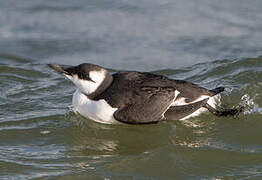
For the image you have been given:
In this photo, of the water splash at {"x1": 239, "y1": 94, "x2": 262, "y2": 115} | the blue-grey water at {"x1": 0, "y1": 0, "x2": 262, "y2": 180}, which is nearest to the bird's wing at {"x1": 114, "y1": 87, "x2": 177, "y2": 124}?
the blue-grey water at {"x1": 0, "y1": 0, "x2": 262, "y2": 180}

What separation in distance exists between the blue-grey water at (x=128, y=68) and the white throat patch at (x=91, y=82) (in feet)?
1.65

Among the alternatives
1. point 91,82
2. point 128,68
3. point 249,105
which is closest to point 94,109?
point 91,82

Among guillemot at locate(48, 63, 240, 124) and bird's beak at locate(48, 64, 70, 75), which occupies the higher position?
bird's beak at locate(48, 64, 70, 75)

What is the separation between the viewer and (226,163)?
6.41 m

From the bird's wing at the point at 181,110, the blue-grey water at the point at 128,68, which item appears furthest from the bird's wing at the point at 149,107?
the blue-grey water at the point at 128,68

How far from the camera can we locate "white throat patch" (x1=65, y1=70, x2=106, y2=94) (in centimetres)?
732

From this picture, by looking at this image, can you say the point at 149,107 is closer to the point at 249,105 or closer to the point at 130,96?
the point at 130,96

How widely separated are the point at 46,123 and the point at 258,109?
112 inches

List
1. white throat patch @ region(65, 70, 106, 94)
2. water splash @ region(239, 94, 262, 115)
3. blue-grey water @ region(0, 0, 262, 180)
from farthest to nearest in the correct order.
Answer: water splash @ region(239, 94, 262, 115), white throat patch @ region(65, 70, 106, 94), blue-grey water @ region(0, 0, 262, 180)

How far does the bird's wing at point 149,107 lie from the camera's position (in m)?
7.05

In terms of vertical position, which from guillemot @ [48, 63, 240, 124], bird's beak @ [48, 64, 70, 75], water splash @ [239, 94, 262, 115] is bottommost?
water splash @ [239, 94, 262, 115]

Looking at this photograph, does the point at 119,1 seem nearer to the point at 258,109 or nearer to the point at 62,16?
the point at 62,16

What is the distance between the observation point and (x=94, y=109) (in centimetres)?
725

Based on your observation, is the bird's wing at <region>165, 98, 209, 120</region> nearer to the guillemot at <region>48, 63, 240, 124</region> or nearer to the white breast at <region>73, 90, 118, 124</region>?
the guillemot at <region>48, 63, 240, 124</region>
